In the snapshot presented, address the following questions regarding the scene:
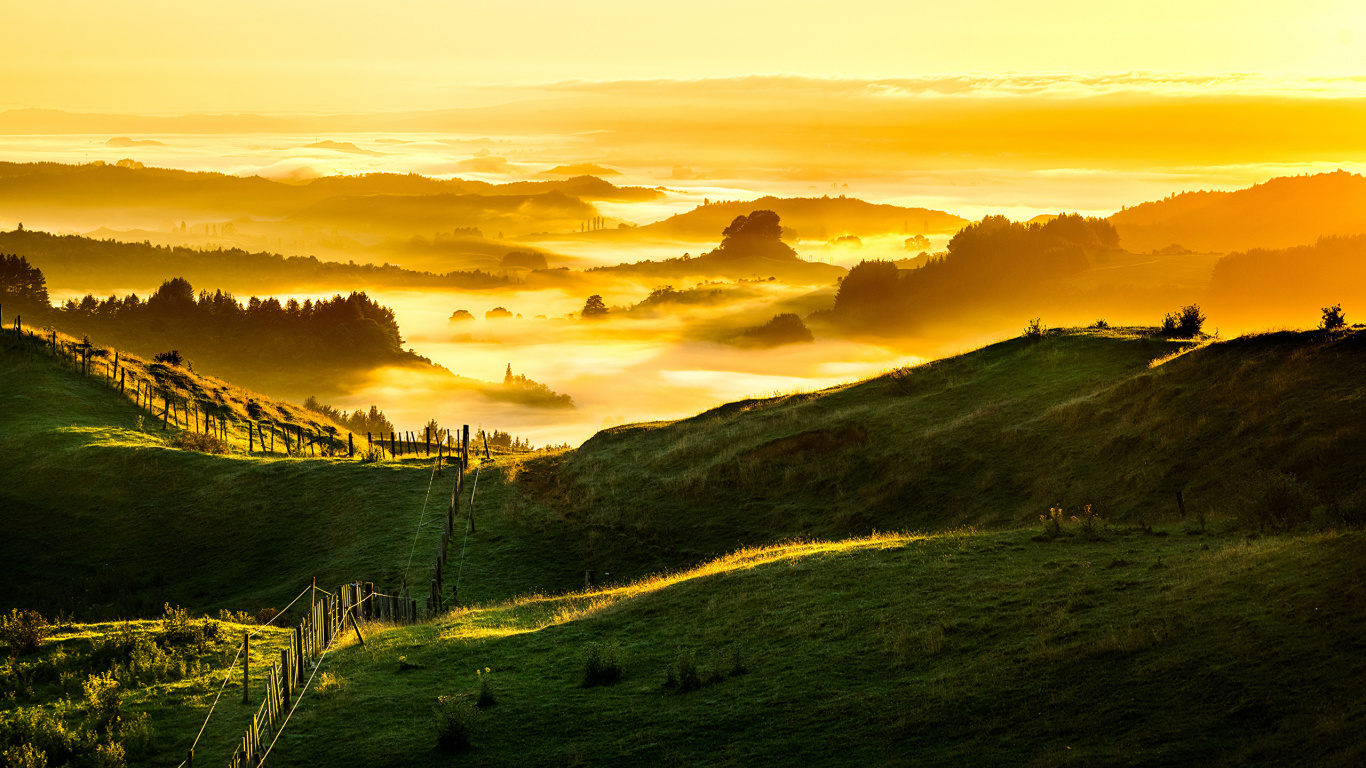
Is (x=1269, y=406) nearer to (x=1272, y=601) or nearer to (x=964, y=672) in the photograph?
(x=1272, y=601)

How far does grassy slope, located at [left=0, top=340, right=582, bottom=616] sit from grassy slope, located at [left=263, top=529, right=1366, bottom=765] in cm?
1533

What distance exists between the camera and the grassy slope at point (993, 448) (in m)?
29.1

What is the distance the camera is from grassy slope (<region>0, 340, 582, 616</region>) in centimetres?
3672

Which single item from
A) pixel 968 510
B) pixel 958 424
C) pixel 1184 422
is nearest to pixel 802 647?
pixel 968 510

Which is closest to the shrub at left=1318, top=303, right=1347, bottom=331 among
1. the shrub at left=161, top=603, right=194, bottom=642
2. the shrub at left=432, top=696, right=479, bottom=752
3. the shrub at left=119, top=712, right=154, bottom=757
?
the shrub at left=432, top=696, right=479, bottom=752

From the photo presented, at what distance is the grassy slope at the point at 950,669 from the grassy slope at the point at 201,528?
50.3 feet

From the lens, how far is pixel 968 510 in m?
34.1

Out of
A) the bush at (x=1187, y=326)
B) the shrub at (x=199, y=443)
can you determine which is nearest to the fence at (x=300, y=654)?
the shrub at (x=199, y=443)

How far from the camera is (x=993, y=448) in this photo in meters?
37.8

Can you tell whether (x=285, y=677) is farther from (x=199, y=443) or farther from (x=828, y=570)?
(x=199, y=443)

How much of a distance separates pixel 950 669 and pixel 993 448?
24115mm

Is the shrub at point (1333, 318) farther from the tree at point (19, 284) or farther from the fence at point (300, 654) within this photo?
the tree at point (19, 284)

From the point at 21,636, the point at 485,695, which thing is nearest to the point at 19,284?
the point at 21,636

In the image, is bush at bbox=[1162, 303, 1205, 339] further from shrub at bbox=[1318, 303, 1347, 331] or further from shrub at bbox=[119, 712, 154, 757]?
shrub at bbox=[119, 712, 154, 757]
